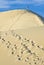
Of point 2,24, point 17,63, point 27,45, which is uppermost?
point 2,24

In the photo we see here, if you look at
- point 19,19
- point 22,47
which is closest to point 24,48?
point 22,47

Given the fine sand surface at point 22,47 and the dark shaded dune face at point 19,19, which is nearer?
the fine sand surface at point 22,47

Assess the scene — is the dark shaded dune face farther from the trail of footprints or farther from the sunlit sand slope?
the trail of footprints

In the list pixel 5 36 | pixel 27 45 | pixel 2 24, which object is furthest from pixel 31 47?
pixel 2 24

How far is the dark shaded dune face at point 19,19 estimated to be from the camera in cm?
2248

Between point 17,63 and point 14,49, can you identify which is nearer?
point 17,63

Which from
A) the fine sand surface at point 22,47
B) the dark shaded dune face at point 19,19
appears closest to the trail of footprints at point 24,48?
the fine sand surface at point 22,47

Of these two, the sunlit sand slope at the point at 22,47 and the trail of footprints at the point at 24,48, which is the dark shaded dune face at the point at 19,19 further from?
the trail of footprints at the point at 24,48

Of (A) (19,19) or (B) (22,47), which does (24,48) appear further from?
(A) (19,19)

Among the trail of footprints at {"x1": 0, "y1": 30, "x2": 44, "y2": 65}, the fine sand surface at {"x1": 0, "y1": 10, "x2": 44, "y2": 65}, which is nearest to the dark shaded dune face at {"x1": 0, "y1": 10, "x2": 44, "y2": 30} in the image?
the fine sand surface at {"x1": 0, "y1": 10, "x2": 44, "y2": 65}

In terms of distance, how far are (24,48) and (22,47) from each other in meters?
0.17

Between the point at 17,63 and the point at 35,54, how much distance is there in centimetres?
90

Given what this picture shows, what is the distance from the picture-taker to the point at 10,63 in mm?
11883

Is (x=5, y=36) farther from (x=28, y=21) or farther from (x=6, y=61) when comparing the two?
(x=28, y=21)
